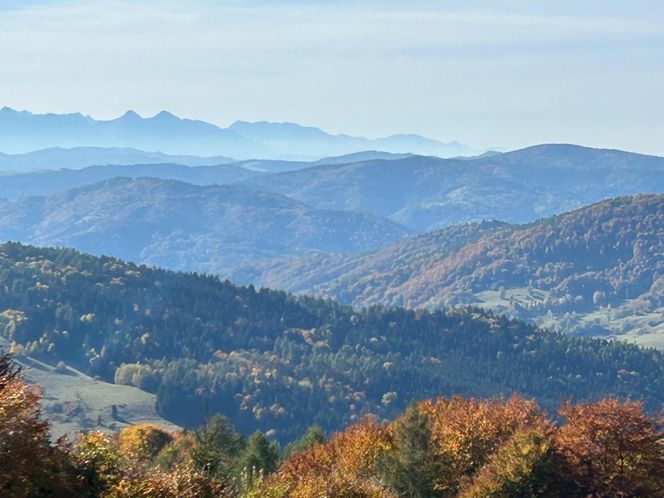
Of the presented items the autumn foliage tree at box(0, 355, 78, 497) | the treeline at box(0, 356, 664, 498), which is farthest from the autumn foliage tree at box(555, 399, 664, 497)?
the autumn foliage tree at box(0, 355, 78, 497)

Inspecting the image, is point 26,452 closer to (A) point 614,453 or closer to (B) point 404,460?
(B) point 404,460

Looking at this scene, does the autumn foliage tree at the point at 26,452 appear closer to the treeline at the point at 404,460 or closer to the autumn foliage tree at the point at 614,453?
the treeline at the point at 404,460

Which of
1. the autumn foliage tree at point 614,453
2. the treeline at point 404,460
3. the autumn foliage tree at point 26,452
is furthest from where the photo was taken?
the autumn foliage tree at point 614,453

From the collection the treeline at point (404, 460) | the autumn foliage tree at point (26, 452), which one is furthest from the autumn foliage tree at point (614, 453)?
the autumn foliage tree at point (26, 452)

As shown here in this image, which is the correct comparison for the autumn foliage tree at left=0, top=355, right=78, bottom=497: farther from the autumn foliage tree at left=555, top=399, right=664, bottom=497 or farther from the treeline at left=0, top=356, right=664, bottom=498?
the autumn foliage tree at left=555, top=399, right=664, bottom=497

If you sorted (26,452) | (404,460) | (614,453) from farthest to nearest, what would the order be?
(404,460) → (614,453) → (26,452)

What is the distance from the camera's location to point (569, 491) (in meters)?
76.4

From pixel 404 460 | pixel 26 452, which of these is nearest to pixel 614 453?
pixel 404 460

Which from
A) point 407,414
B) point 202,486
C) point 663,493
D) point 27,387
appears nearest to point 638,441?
point 663,493

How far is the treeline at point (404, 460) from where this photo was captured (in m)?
47.8

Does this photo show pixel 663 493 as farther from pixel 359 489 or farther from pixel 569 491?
pixel 359 489

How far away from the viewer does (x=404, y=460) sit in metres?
82.4

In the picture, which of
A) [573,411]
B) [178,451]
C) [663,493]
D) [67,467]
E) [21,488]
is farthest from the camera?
[178,451]

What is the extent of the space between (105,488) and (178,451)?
59.2 meters
